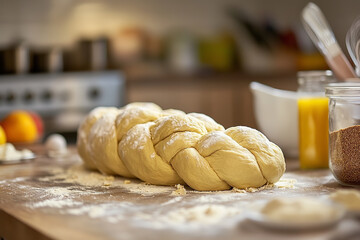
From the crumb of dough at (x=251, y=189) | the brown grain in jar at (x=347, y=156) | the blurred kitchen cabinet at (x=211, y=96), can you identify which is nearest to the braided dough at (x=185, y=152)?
the crumb of dough at (x=251, y=189)

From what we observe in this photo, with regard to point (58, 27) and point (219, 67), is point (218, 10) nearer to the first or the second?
point (219, 67)

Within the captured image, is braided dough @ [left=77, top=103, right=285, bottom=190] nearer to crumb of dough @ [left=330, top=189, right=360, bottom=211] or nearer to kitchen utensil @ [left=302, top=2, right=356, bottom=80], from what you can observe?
crumb of dough @ [left=330, top=189, right=360, bottom=211]

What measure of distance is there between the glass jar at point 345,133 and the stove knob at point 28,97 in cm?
225

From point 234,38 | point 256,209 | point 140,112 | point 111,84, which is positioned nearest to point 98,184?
point 140,112

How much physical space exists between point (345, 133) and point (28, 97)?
2303 millimetres

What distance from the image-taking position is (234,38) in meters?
3.92

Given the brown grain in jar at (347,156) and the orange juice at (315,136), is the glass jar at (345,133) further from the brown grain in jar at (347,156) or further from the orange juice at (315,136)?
the orange juice at (315,136)

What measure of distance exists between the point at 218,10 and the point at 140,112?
9.34ft

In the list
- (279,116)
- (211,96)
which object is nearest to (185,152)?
(279,116)

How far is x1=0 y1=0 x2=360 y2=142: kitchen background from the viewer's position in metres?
3.10

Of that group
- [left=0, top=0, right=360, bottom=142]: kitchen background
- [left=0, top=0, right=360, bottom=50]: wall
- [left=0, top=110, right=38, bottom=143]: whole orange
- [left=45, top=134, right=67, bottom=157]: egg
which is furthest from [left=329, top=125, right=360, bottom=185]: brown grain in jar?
[left=0, top=0, right=360, bottom=50]: wall

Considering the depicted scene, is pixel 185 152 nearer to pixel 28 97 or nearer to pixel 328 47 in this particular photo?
pixel 328 47

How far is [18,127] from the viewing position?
1.79m

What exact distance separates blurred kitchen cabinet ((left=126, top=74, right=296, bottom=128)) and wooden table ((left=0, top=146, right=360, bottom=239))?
207 cm
